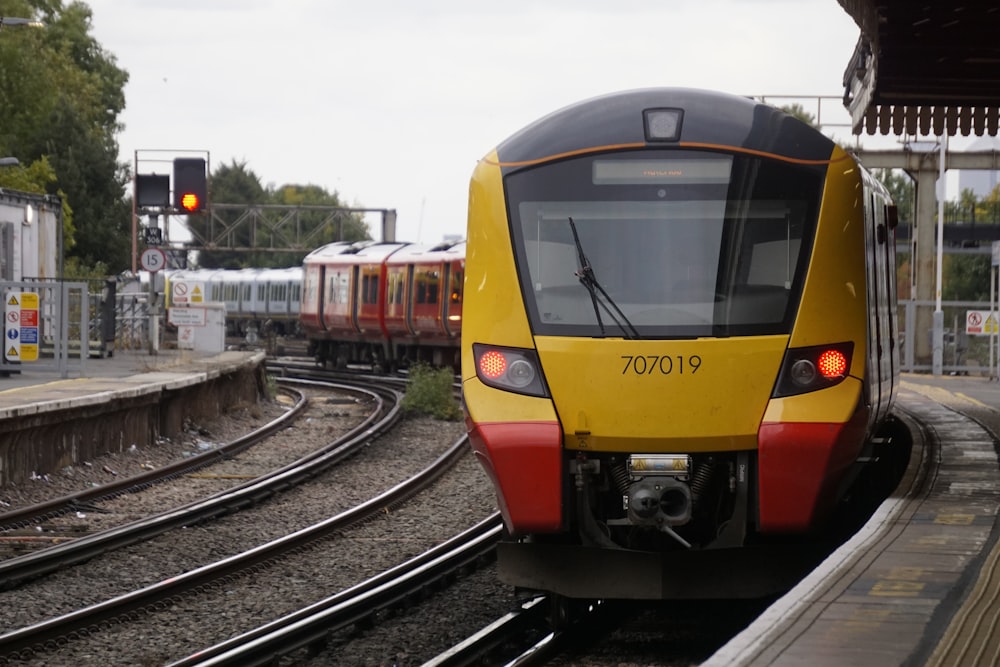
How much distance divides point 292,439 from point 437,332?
1180 centimetres

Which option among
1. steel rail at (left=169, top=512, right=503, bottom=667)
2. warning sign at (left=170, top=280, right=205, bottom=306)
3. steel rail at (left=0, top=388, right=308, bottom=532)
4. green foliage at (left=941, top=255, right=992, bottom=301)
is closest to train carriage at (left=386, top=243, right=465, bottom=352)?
warning sign at (left=170, top=280, right=205, bottom=306)

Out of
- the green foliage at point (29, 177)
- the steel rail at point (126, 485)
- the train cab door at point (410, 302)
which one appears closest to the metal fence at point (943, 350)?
the train cab door at point (410, 302)

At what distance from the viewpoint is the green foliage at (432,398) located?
2394cm

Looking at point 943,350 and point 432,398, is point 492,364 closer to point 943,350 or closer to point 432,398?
point 432,398

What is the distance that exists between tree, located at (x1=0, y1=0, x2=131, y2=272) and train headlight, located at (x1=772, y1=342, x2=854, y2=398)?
157 ft

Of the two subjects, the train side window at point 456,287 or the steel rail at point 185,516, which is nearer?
the steel rail at point 185,516

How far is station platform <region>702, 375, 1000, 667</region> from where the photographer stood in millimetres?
4953

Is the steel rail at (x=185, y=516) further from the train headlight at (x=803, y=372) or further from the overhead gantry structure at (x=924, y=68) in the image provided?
the overhead gantry structure at (x=924, y=68)

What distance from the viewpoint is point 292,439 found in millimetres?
20578

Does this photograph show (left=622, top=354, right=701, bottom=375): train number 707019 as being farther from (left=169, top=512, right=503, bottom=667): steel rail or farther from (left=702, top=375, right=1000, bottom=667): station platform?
(left=169, top=512, right=503, bottom=667): steel rail

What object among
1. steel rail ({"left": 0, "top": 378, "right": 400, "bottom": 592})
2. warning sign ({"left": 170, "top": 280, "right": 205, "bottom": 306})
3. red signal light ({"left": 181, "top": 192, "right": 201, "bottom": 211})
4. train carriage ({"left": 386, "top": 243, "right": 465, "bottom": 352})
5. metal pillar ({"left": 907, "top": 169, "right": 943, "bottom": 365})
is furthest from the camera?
train carriage ({"left": 386, "top": 243, "right": 465, "bottom": 352})

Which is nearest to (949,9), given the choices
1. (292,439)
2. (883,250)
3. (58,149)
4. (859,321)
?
(883,250)

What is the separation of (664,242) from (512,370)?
1.00 m

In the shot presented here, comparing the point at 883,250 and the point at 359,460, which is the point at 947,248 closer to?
the point at 359,460
